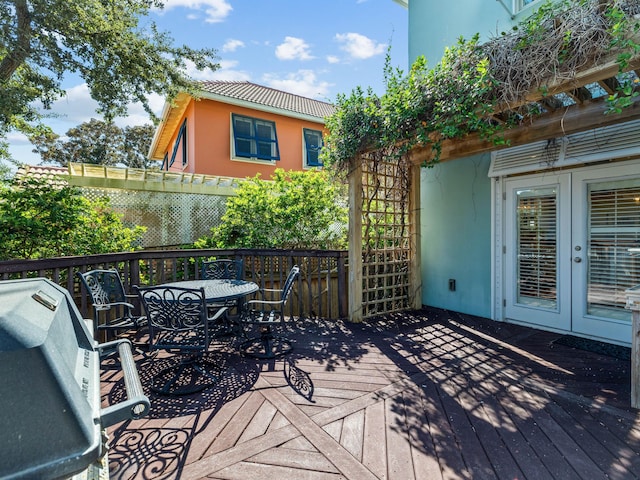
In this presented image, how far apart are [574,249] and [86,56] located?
7.34 metres

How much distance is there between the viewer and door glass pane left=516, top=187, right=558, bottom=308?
409 centimetres

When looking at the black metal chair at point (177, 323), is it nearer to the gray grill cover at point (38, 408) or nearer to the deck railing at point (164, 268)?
the deck railing at point (164, 268)

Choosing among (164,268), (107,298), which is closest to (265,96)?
(164,268)

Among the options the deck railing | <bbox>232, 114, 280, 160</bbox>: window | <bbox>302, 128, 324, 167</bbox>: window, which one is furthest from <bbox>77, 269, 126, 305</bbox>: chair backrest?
<bbox>302, 128, 324, 167</bbox>: window

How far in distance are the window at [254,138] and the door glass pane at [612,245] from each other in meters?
7.46

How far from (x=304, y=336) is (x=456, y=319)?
221 cm

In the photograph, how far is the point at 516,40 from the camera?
2.64 m

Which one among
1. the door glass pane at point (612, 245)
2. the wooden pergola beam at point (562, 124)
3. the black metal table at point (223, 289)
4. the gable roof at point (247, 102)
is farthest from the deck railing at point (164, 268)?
the gable roof at point (247, 102)

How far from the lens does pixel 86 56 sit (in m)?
5.09

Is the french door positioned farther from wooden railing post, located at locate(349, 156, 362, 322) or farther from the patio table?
the patio table

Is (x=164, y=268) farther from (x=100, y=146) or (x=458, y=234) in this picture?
(x=100, y=146)

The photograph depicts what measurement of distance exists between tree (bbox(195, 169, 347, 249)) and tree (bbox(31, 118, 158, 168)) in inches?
631

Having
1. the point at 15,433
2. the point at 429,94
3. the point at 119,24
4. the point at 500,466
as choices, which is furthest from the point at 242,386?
the point at 119,24

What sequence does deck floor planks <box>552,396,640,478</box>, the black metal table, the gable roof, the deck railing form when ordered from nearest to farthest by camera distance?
deck floor planks <box>552,396,640,478</box> < the black metal table < the deck railing < the gable roof
